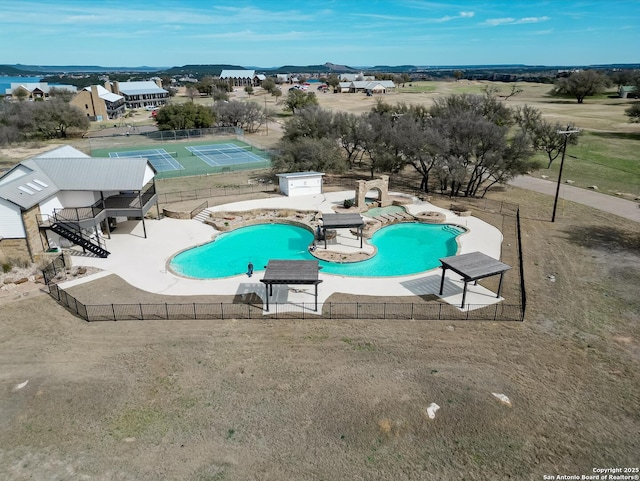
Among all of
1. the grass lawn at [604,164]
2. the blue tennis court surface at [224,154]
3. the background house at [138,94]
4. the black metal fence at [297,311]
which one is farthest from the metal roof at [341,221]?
the background house at [138,94]

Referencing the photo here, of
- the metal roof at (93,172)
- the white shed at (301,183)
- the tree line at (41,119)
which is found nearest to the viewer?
the metal roof at (93,172)

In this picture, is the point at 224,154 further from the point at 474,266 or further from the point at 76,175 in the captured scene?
the point at 474,266

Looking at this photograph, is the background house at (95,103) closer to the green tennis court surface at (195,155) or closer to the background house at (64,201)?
the green tennis court surface at (195,155)

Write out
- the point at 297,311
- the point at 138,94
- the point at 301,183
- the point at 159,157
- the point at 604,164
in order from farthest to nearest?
the point at 138,94 < the point at 159,157 < the point at 604,164 < the point at 301,183 < the point at 297,311

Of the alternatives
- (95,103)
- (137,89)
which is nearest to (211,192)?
(95,103)

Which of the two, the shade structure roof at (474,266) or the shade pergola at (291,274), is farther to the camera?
the shade structure roof at (474,266)

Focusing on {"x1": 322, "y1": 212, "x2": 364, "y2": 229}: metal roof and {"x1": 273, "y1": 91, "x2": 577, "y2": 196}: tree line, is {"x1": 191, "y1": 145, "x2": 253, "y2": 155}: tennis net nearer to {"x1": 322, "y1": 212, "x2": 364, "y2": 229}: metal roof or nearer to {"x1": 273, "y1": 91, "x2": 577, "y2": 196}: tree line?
{"x1": 273, "y1": 91, "x2": 577, "y2": 196}: tree line

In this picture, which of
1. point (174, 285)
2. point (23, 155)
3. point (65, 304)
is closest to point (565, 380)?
point (174, 285)
